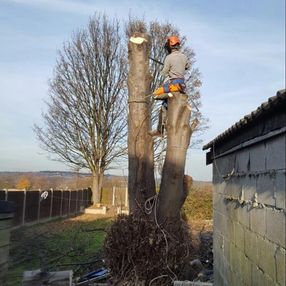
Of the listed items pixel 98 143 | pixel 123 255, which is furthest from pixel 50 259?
pixel 98 143

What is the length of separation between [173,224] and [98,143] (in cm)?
2499

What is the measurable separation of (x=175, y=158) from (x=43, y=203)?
54.3 feet

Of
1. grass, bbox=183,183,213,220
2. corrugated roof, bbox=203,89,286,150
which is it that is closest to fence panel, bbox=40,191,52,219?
grass, bbox=183,183,213,220

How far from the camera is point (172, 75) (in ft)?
26.8

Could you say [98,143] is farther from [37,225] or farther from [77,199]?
[37,225]

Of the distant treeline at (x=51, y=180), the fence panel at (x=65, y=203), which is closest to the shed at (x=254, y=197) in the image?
the fence panel at (x=65, y=203)

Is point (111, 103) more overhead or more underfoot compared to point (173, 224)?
more overhead

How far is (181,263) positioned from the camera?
8.05 meters

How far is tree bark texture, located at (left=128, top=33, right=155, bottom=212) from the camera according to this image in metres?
8.59

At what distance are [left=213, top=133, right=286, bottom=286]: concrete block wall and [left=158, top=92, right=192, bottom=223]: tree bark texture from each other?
5.23 ft

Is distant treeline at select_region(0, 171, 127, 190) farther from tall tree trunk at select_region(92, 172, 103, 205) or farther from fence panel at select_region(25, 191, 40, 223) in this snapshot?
fence panel at select_region(25, 191, 40, 223)

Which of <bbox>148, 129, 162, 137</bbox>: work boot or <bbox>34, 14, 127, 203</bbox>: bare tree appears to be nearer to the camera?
<bbox>148, 129, 162, 137</bbox>: work boot

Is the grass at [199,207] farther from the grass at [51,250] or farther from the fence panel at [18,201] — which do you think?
the fence panel at [18,201]

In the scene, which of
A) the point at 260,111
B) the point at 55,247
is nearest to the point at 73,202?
the point at 55,247
